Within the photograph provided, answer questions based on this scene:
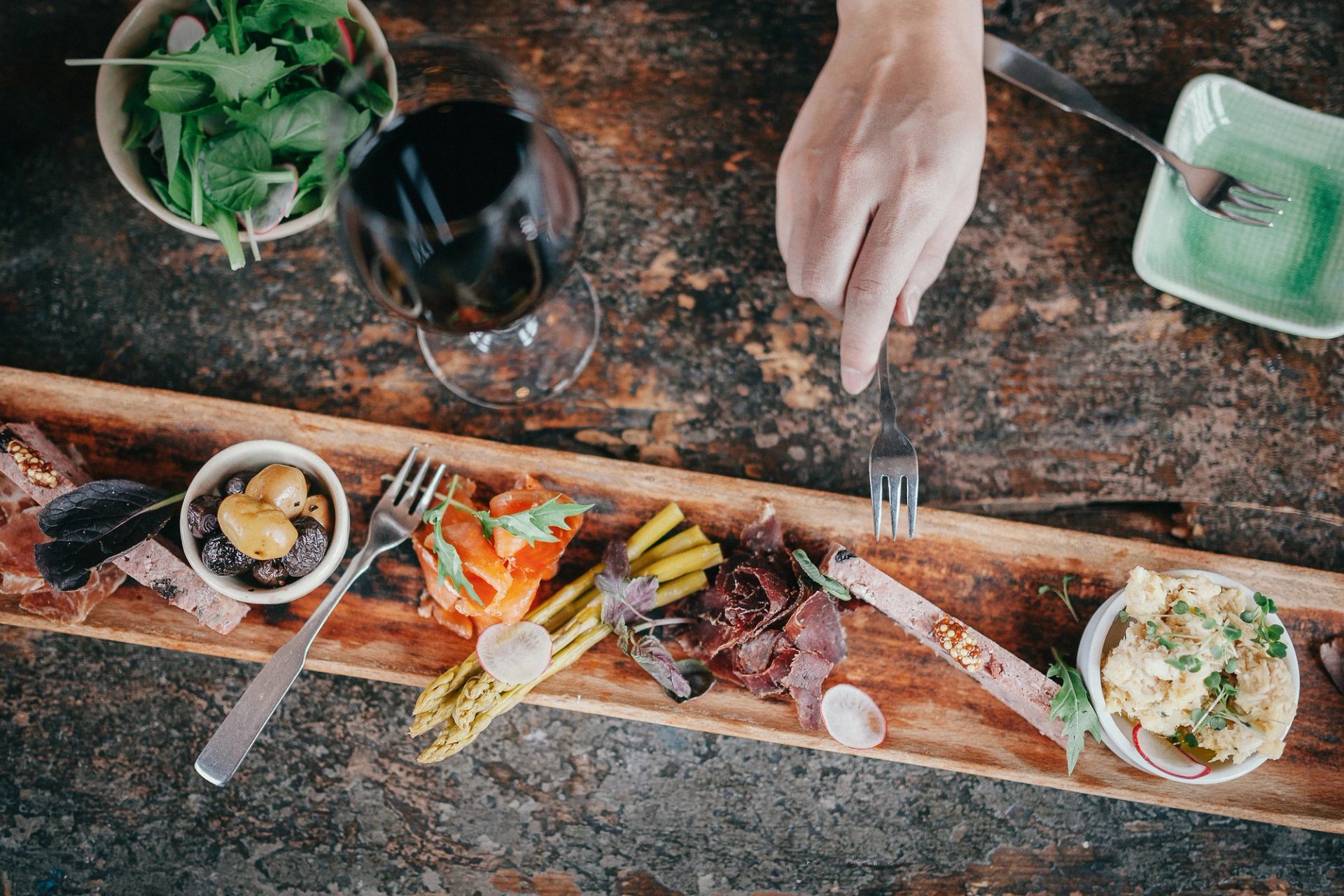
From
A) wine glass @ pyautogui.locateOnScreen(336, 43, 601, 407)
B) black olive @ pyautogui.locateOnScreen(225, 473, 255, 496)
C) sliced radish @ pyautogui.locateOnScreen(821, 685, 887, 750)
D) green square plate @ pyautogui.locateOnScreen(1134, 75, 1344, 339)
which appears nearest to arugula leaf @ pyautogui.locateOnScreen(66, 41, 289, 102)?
wine glass @ pyautogui.locateOnScreen(336, 43, 601, 407)

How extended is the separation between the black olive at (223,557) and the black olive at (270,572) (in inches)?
0.9

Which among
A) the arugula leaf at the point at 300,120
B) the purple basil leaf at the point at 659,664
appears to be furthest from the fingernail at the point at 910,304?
the arugula leaf at the point at 300,120

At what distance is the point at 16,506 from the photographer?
1467mm

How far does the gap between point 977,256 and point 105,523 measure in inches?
65.1

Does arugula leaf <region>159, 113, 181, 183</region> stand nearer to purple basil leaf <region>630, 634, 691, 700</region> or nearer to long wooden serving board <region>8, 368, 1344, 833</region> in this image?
long wooden serving board <region>8, 368, 1344, 833</region>

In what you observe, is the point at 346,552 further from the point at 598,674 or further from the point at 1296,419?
the point at 1296,419

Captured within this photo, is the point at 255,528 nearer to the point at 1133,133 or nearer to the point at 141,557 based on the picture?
the point at 141,557

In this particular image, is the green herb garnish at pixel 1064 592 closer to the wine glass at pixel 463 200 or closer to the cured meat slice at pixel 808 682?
the cured meat slice at pixel 808 682

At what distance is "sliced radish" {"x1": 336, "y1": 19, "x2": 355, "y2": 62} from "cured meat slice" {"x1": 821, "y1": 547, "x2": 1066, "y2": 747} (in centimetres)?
121

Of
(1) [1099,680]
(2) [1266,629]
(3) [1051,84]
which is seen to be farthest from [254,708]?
(3) [1051,84]

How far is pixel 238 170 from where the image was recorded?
1294 millimetres

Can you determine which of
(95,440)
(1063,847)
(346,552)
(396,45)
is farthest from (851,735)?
(396,45)

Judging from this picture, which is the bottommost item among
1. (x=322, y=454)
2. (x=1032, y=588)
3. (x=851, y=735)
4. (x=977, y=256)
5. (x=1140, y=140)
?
(x=851, y=735)

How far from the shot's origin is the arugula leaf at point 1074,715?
136cm
